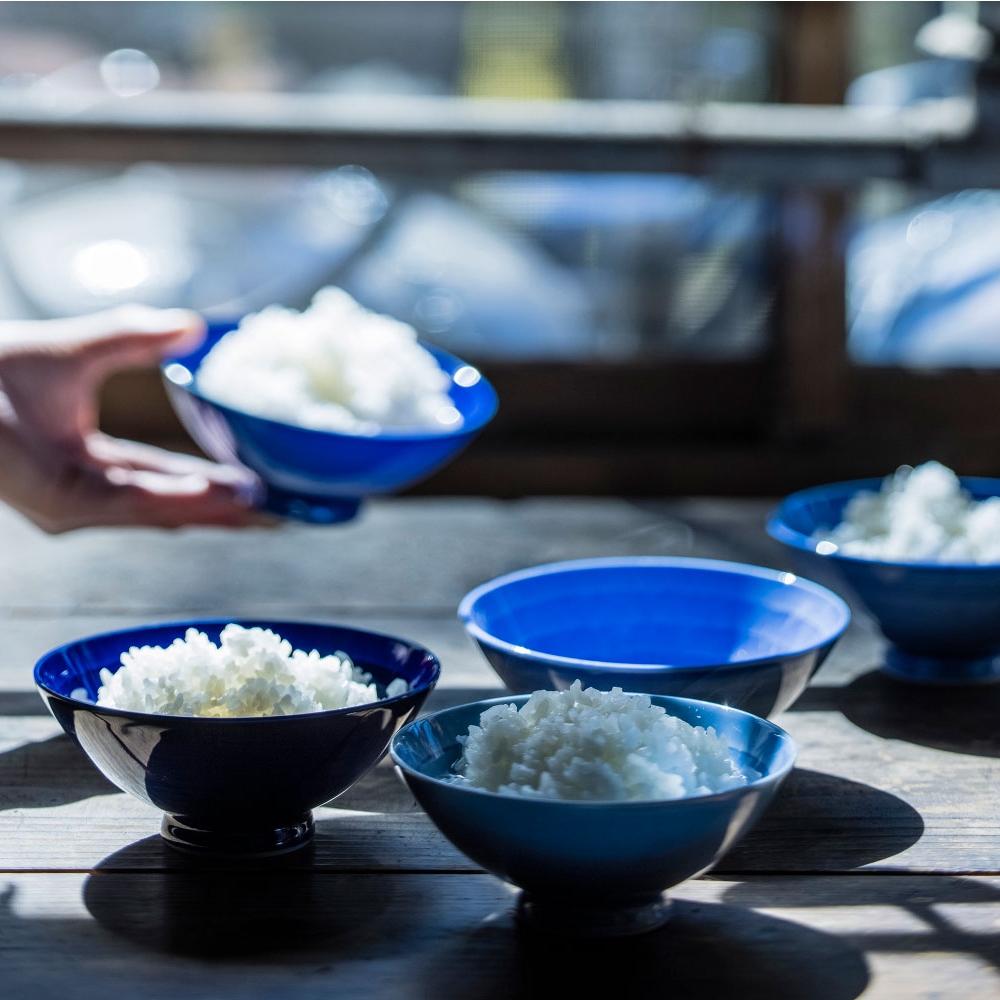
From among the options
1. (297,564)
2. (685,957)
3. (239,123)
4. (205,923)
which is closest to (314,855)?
(205,923)

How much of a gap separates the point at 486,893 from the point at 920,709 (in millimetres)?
484

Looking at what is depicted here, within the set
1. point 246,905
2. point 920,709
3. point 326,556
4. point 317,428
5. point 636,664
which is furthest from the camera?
point 326,556

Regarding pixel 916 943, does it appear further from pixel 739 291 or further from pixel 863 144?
pixel 739 291

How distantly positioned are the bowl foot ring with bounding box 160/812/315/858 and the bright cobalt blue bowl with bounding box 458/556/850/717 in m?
0.18

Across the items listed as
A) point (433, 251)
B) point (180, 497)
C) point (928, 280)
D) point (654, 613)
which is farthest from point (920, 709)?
point (433, 251)

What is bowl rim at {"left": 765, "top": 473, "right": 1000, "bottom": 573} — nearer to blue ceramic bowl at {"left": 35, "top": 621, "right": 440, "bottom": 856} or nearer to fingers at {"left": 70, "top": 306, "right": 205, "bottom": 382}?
blue ceramic bowl at {"left": 35, "top": 621, "right": 440, "bottom": 856}

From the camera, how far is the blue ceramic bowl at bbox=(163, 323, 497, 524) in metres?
1.17

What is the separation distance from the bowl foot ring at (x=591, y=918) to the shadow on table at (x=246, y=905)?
0.07m

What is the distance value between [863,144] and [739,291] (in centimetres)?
66

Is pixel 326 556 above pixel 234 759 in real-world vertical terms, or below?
below

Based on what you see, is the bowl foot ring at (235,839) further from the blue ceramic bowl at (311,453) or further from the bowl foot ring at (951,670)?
the bowl foot ring at (951,670)

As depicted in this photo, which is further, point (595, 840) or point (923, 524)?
point (923, 524)

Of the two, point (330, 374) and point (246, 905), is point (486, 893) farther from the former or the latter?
point (330, 374)

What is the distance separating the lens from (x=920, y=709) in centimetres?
106
